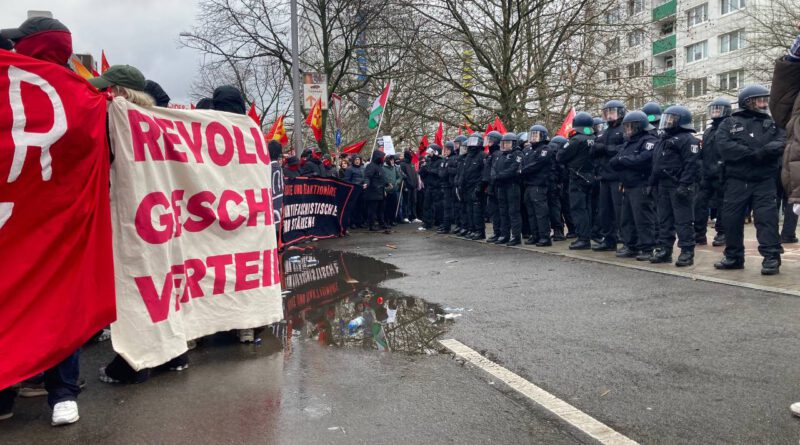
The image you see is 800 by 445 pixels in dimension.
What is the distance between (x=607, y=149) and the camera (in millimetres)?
9859

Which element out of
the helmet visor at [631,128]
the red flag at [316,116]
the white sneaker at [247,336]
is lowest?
the white sneaker at [247,336]

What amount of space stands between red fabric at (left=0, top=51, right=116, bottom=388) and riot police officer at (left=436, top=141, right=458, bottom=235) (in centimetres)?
1116

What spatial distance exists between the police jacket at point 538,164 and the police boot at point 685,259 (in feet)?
10.7

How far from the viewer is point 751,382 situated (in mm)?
3883

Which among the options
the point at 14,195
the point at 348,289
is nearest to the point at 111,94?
the point at 14,195

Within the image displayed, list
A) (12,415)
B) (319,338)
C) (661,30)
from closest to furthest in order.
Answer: (12,415) → (319,338) → (661,30)

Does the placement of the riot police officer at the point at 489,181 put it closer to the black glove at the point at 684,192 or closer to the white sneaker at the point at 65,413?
the black glove at the point at 684,192

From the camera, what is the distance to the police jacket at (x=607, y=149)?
385 inches

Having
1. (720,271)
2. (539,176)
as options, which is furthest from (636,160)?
(539,176)

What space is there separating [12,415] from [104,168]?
1514 millimetres

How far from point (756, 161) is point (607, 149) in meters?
2.62

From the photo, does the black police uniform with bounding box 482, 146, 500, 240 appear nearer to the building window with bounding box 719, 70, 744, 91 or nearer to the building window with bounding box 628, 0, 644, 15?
the building window with bounding box 628, 0, 644, 15

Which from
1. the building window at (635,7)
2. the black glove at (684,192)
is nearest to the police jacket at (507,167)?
the black glove at (684,192)

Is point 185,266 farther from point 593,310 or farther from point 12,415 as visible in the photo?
point 593,310
